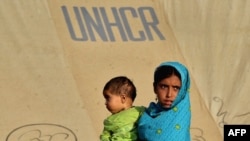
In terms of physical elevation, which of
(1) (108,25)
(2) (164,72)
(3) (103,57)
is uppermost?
(1) (108,25)

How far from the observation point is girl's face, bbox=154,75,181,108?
4.57 feet

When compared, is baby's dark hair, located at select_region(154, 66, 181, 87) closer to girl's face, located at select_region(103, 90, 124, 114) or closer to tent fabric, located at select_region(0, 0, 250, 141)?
girl's face, located at select_region(103, 90, 124, 114)

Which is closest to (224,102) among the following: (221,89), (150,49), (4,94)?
(221,89)

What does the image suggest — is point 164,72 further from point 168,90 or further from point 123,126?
point 123,126

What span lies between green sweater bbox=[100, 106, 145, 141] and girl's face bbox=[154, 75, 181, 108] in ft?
0.26

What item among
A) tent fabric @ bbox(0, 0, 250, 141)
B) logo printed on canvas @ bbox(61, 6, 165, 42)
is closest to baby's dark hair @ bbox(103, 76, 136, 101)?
tent fabric @ bbox(0, 0, 250, 141)

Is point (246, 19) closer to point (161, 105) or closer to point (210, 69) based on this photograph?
point (210, 69)

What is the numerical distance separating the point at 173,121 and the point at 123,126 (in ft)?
0.42

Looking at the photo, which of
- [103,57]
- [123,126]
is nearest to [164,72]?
[123,126]

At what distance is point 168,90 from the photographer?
4.59 feet

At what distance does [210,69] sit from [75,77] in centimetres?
82

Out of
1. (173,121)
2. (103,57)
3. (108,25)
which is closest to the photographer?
(173,121)

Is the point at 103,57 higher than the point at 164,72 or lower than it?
higher

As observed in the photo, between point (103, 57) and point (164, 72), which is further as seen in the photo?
point (103, 57)
